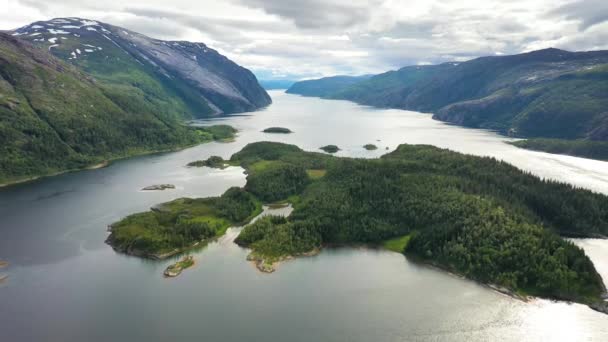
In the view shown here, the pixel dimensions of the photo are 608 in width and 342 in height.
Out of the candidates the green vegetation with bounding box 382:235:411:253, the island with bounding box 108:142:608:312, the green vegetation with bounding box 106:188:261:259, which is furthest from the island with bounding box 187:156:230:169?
the green vegetation with bounding box 382:235:411:253

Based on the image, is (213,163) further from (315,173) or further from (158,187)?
(315,173)

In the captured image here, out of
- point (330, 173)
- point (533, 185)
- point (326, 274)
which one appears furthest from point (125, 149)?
point (533, 185)

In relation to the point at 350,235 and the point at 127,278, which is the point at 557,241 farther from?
the point at 127,278

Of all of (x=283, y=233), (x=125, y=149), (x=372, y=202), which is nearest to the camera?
(x=283, y=233)

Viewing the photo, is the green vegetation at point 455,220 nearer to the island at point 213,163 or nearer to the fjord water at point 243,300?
the fjord water at point 243,300

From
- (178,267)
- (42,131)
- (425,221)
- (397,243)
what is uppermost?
(42,131)

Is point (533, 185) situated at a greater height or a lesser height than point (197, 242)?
greater

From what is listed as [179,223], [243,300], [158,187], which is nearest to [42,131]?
[158,187]
